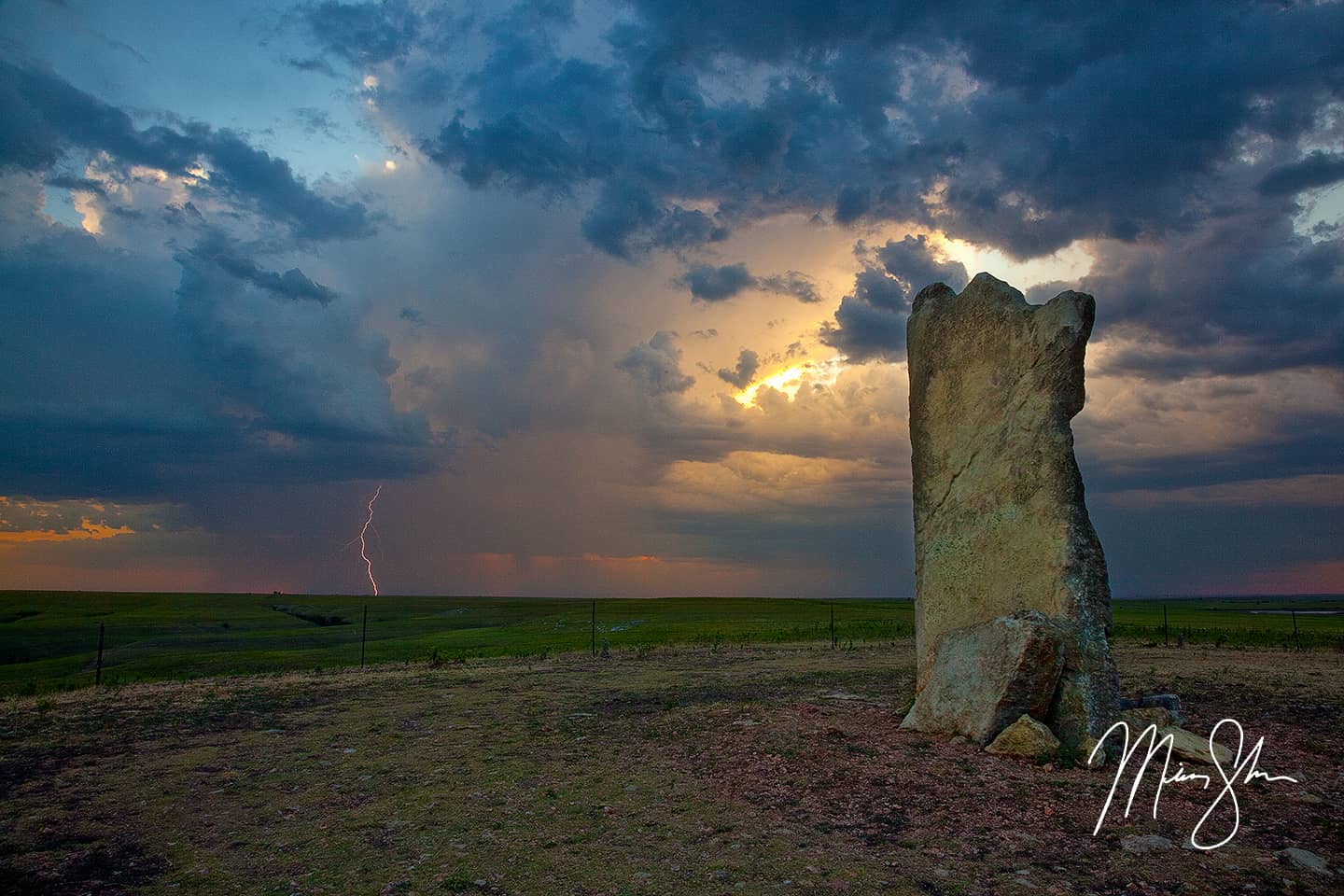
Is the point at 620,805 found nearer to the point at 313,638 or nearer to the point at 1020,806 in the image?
the point at 1020,806

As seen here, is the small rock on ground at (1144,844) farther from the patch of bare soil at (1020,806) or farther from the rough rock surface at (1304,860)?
the rough rock surface at (1304,860)

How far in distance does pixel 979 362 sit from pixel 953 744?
6.93 meters

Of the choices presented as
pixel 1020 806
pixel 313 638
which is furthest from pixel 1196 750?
pixel 313 638

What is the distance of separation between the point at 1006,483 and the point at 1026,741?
4483 millimetres

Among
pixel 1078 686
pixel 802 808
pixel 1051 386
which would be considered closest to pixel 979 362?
pixel 1051 386

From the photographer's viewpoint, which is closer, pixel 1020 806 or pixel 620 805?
pixel 1020 806

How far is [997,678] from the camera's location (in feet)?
37.9

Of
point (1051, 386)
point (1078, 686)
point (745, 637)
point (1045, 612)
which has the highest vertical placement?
point (1051, 386)

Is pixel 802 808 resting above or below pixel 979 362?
below

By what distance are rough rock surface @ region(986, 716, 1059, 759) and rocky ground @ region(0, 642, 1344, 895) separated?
250 mm

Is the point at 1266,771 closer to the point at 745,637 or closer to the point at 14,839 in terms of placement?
the point at 14,839

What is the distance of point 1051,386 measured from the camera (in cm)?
1325
